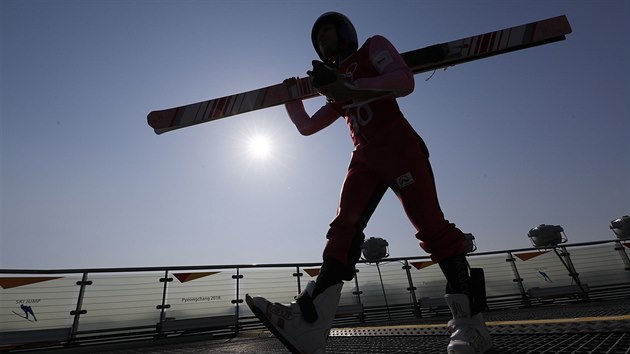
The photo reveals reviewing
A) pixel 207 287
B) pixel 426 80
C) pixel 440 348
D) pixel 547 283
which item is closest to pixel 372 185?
pixel 440 348

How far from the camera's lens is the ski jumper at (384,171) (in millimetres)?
1364

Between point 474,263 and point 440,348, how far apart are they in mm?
7486

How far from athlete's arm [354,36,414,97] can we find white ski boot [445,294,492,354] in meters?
0.94

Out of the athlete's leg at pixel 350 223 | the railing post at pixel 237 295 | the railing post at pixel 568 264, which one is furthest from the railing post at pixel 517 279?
the athlete's leg at pixel 350 223

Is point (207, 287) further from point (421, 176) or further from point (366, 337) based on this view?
point (421, 176)

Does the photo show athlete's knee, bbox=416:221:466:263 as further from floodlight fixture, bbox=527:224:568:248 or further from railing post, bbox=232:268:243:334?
floodlight fixture, bbox=527:224:568:248

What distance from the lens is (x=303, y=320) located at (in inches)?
50.2

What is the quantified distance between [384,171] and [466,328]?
28.4 inches

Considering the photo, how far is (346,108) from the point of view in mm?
1638

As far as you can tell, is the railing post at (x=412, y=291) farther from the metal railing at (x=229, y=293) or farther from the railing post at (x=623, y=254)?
the railing post at (x=623, y=254)

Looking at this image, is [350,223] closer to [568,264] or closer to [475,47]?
[475,47]

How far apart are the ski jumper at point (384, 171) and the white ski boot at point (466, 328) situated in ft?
0.62

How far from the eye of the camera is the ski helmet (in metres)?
1.74

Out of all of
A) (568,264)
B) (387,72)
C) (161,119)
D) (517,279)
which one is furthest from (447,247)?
(568,264)
